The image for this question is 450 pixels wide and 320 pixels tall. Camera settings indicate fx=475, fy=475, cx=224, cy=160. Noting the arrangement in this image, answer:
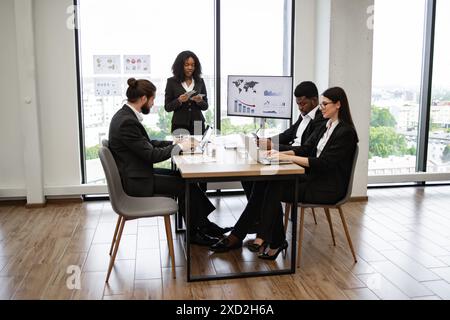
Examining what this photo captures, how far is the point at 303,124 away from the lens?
12.8 ft

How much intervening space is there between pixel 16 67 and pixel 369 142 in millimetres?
3769

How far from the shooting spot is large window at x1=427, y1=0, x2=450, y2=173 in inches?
216

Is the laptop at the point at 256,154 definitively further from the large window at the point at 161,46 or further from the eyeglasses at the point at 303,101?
the large window at the point at 161,46

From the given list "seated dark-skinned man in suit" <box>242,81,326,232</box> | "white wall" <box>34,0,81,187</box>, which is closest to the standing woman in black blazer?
"seated dark-skinned man in suit" <box>242,81,326,232</box>

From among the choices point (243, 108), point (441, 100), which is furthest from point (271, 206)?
point (441, 100)

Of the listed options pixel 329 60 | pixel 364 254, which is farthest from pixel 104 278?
pixel 329 60

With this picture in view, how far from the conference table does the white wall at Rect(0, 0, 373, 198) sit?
203 centimetres

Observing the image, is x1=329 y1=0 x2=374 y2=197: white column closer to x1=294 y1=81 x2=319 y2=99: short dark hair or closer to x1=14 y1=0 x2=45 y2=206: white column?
x1=294 y1=81 x2=319 y2=99: short dark hair

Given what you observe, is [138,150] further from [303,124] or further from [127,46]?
[127,46]

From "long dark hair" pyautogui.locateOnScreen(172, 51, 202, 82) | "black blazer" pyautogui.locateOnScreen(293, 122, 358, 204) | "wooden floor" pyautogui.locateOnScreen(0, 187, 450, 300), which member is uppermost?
"long dark hair" pyautogui.locateOnScreen(172, 51, 202, 82)

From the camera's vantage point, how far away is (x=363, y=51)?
491 cm

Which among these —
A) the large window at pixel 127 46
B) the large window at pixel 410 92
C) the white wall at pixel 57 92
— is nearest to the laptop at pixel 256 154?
the large window at pixel 127 46

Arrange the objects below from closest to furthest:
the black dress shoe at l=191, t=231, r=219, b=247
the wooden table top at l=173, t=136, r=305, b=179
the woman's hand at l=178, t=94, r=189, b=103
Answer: the wooden table top at l=173, t=136, r=305, b=179 → the black dress shoe at l=191, t=231, r=219, b=247 → the woman's hand at l=178, t=94, r=189, b=103
